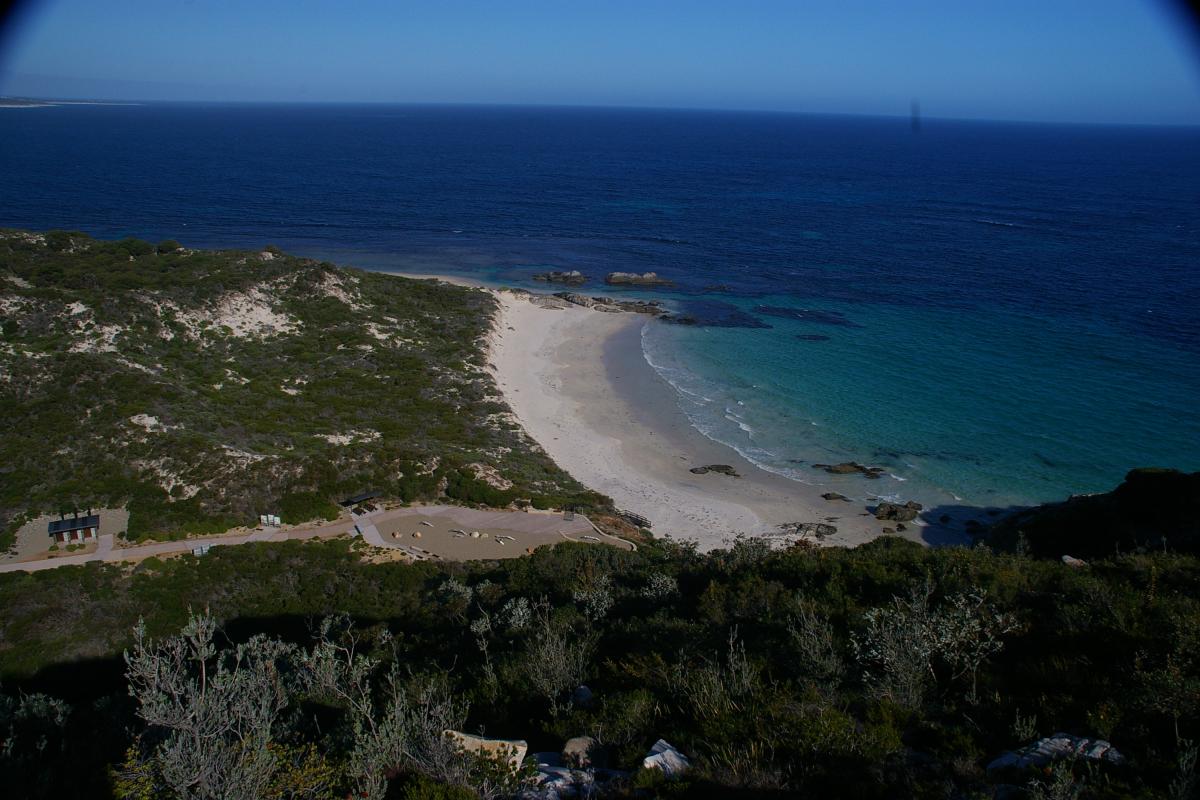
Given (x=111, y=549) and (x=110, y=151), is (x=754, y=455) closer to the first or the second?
(x=111, y=549)

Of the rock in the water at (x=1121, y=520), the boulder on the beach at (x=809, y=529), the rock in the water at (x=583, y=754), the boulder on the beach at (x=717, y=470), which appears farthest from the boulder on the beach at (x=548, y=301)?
the rock in the water at (x=583, y=754)

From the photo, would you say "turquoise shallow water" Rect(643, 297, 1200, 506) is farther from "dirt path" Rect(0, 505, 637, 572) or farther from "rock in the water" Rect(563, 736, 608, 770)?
"rock in the water" Rect(563, 736, 608, 770)

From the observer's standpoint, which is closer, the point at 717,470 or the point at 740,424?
the point at 717,470

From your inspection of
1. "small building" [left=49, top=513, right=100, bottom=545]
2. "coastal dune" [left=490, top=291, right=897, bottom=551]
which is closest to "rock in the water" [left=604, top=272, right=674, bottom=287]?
"coastal dune" [left=490, top=291, right=897, bottom=551]

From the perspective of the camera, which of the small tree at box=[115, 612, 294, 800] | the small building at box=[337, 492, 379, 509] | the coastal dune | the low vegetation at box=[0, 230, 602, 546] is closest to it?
the small tree at box=[115, 612, 294, 800]

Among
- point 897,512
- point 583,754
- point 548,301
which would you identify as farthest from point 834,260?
point 583,754

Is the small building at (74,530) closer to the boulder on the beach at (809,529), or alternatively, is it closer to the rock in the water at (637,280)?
the boulder on the beach at (809,529)

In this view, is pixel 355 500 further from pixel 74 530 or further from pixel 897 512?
pixel 897 512
